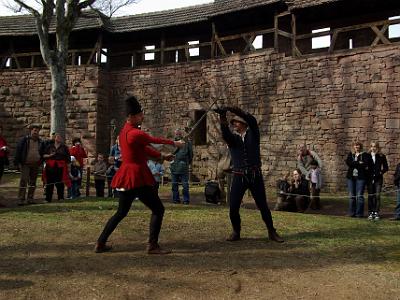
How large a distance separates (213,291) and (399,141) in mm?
10393

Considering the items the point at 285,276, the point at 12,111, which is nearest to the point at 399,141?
the point at 285,276

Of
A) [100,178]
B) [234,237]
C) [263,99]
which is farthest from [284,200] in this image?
[263,99]

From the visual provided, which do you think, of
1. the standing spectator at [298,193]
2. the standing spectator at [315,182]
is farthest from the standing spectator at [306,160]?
the standing spectator at [298,193]

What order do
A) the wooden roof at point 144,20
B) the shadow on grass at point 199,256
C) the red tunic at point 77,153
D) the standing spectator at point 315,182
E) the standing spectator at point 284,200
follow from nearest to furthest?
1. the shadow on grass at point 199,256
2. the standing spectator at point 284,200
3. the standing spectator at point 315,182
4. the red tunic at point 77,153
5. the wooden roof at point 144,20

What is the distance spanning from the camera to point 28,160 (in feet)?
29.3

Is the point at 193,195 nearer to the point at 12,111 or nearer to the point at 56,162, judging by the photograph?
the point at 56,162

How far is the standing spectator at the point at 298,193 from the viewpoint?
364 inches

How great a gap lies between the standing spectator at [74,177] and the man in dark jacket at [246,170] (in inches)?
219

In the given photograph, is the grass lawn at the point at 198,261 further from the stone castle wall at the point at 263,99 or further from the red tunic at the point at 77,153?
the stone castle wall at the point at 263,99

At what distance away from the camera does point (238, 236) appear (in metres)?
5.46

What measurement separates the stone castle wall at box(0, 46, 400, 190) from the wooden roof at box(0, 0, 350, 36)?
1968 mm

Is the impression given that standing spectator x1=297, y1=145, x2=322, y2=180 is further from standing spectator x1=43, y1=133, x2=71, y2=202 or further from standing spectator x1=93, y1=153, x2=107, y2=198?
standing spectator x1=43, y1=133, x2=71, y2=202

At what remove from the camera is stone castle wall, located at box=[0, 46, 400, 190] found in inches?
506

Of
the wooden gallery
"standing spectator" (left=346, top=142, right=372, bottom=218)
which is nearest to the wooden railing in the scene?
the wooden gallery
